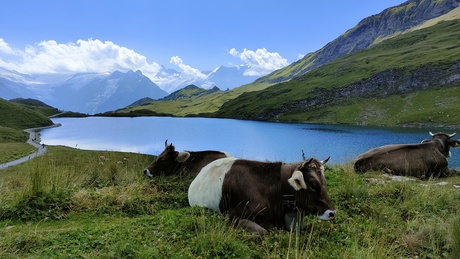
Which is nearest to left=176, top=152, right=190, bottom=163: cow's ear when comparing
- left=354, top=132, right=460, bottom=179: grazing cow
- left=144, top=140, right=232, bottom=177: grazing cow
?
left=144, top=140, right=232, bottom=177: grazing cow

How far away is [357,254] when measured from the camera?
451 centimetres

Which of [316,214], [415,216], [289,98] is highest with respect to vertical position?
[289,98]

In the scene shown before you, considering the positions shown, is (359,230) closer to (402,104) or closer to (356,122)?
(356,122)

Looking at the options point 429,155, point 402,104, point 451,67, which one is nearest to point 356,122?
point 402,104

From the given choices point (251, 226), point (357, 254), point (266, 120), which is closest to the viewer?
point (357, 254)

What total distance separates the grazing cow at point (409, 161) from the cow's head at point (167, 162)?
827 centimetres

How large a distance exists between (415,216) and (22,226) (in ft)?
28.6

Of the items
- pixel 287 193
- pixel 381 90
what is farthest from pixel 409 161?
pixel 381 90

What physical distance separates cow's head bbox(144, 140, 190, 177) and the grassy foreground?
85cm

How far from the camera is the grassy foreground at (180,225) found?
496cm

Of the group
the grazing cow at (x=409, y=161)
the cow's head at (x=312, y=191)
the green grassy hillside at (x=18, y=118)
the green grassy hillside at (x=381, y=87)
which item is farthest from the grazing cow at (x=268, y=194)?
the green grassy hillside at (x=18, y=118)

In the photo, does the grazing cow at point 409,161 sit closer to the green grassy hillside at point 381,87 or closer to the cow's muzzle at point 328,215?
the cow's muzzle at point 328,215

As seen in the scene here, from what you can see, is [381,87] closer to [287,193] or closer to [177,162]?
[177,162]

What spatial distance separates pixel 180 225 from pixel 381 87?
141 metres
